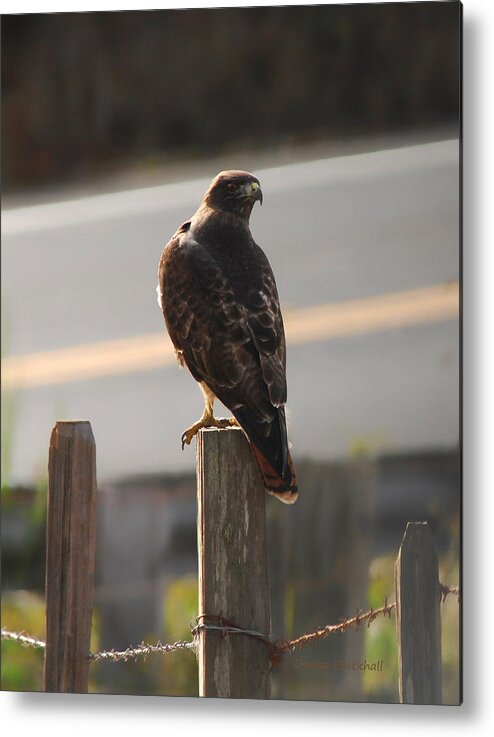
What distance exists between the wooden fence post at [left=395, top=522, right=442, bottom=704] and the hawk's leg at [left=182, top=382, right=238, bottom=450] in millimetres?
417

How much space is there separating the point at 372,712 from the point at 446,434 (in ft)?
1.83

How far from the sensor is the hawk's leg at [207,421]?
2273 mm

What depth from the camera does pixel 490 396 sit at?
2188 millimetres

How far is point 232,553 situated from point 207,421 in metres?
0.28

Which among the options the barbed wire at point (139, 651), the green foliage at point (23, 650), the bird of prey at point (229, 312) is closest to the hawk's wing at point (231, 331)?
the bird of prey at point (229, 312)

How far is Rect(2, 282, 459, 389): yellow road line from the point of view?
2203mm

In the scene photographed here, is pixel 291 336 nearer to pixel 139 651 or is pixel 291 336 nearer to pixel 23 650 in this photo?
pixel 139 651

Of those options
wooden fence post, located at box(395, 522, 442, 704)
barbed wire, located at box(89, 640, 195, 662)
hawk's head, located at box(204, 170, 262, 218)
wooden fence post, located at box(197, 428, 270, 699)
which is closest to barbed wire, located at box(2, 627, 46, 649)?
barbed wire, located at box(89, 640, 195, 662)

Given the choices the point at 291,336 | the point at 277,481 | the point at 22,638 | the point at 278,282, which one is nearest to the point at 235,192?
the point at 278,282

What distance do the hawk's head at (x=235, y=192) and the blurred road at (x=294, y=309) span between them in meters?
0.02

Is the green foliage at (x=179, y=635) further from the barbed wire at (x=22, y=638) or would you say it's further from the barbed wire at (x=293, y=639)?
the barbed wire at (x=22, y=638)

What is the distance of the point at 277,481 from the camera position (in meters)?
2.17

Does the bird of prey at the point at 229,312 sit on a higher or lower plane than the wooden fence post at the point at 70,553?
higher

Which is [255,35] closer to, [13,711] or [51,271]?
[51,271]
